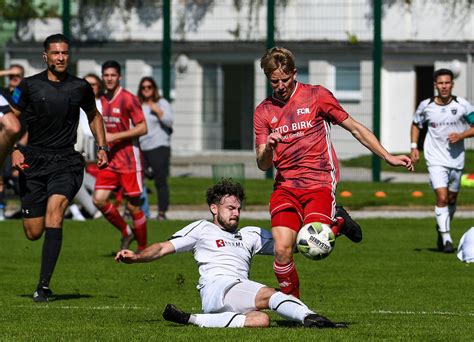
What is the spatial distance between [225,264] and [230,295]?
0.35m

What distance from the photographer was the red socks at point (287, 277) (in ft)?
36.3

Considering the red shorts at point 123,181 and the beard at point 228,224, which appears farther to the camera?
the red shorts at point 123,181

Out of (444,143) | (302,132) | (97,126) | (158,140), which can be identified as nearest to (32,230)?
(97,126)

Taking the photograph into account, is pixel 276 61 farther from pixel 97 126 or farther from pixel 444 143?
pixel 444 143

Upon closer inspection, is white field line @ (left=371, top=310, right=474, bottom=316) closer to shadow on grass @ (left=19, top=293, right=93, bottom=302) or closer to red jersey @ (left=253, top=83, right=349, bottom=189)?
red jersey @ (left=253, top=83, right=349, bottom=189)

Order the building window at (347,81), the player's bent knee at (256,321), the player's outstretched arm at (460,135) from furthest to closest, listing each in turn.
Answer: the building window at (347,81) → the player's outstretched arm at (460,135) → the player's bent knee at (256,321)

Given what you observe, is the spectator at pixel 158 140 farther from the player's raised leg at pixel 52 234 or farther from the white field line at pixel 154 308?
the white field line at pixel 154 308

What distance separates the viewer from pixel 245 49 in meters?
41.6

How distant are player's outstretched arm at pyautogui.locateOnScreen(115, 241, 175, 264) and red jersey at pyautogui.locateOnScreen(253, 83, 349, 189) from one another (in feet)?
4.55

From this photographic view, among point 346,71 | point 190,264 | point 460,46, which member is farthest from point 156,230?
point 460,46

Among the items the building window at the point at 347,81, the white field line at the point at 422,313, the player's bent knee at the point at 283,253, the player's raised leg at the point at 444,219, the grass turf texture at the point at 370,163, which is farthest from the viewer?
the building window at the point at 347,81

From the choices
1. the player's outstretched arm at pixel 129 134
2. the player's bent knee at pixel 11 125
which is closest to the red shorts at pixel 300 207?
the player's bent knee at pixel 11 125

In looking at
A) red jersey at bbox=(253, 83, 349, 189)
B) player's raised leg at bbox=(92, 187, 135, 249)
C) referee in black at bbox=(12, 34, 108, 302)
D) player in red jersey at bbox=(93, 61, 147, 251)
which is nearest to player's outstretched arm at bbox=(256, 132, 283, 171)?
red jersey at bbox=(253, 83, 349, 189)

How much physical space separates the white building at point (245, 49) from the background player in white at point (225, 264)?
24.2 m
